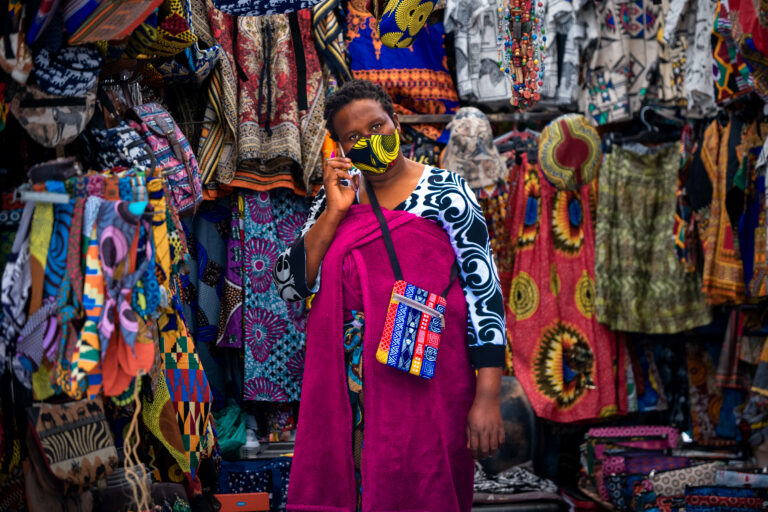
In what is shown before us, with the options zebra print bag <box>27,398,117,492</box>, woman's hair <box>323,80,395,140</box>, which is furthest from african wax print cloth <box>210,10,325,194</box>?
zebra print bag <box>27,398,117,492</box>

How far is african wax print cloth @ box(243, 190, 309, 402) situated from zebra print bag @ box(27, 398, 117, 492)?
2320mm

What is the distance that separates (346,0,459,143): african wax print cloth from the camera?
16.2ft

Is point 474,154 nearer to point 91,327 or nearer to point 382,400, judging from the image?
point 382,400

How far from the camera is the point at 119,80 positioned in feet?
8.61

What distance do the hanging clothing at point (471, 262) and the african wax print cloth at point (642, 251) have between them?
2.51 meters

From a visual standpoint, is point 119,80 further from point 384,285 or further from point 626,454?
point 626,454

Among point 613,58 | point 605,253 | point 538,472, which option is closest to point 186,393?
point 538,472

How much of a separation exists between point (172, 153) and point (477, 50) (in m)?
2.90

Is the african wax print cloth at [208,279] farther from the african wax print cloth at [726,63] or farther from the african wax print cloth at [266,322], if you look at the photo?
the african wax print cloth at [726,63]

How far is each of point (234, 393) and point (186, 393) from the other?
2165mm

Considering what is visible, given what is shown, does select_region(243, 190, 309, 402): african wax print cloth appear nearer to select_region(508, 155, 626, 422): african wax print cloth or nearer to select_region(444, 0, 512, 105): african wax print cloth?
select_region(508, 155, 626, 422): african wax print cloth

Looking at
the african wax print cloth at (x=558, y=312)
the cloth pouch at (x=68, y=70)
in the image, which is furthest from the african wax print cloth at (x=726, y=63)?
the cloth pouch at (x=68, y=70)

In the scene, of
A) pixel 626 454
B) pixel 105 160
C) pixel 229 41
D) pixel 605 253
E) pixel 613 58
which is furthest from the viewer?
pixel 613 58

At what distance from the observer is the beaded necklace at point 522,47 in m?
3.22
